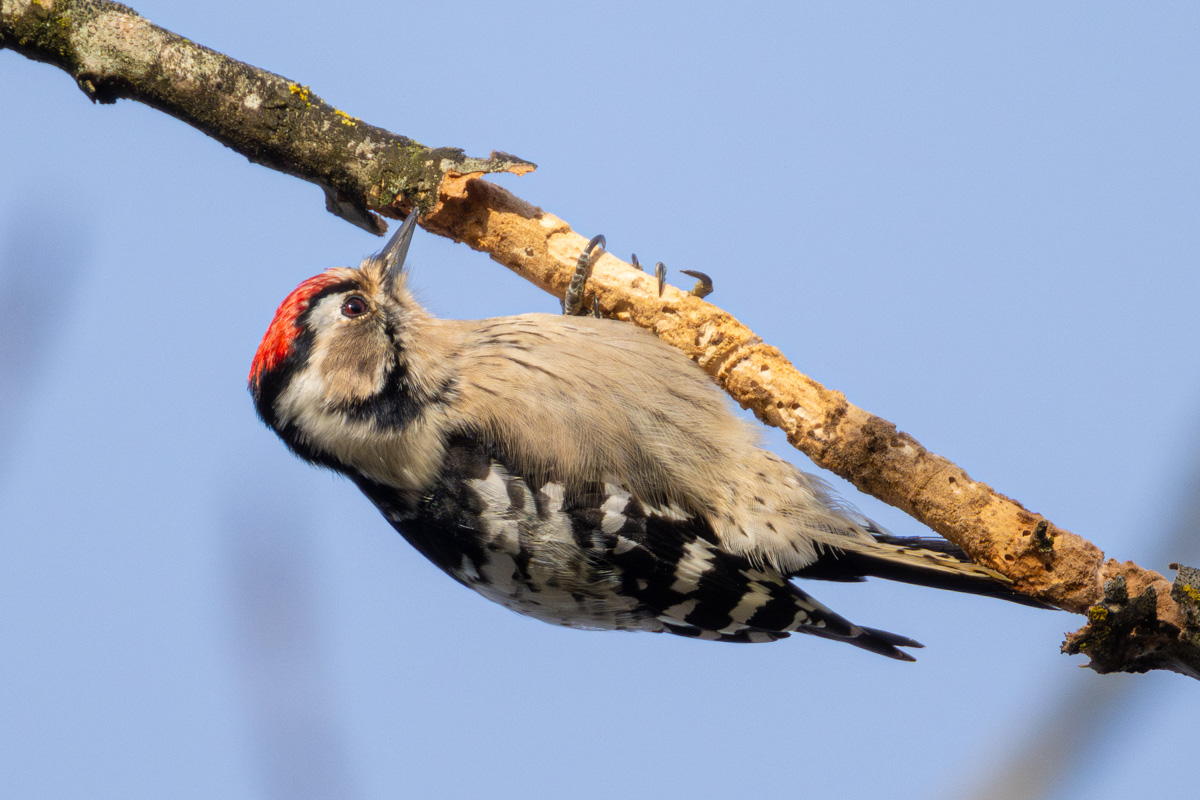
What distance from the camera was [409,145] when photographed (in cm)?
297

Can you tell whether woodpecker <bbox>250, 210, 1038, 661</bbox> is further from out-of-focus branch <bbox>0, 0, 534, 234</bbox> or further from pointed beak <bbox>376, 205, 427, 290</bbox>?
out-of-focus branch <bbox>0, 0, 534, 234</bbox>

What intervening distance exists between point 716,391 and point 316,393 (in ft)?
4.12

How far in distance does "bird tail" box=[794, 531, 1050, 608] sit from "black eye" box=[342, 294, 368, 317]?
65.4 inches

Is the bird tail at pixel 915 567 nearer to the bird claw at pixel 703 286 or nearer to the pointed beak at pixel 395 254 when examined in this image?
the bird claw at pixel 703 286

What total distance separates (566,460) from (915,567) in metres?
1.10

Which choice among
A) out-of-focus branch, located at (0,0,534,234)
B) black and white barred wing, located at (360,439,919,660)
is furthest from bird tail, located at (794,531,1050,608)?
out-of-focus branch, located at (0,0,534,234)

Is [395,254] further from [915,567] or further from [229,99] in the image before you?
[915,567]

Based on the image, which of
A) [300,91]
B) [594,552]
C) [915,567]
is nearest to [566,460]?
[594,552]

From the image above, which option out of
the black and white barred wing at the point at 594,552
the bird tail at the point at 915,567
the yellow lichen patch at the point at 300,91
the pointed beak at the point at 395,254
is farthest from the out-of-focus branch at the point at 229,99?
the bird tail at the point at 915,567

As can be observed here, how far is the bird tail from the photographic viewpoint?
2.62m

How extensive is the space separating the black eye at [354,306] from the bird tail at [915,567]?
5.45 ft

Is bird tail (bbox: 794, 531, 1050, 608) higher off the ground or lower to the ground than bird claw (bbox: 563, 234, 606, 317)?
lower

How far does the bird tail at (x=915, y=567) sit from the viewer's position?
262 centimetres

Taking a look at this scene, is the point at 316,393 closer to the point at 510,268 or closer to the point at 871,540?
the point at 510,268
